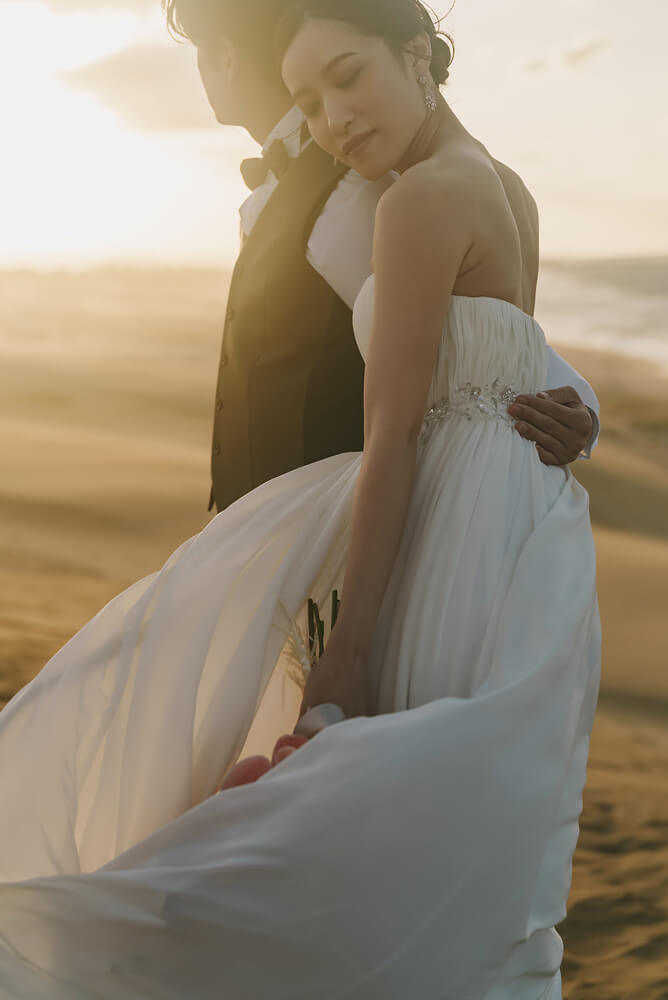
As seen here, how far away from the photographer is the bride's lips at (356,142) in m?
1.53

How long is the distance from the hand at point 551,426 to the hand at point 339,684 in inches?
17.7

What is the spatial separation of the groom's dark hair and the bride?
1.34 feet

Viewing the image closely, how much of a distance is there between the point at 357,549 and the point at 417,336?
0.31m

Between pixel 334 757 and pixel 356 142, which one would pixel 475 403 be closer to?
pixel 356 142

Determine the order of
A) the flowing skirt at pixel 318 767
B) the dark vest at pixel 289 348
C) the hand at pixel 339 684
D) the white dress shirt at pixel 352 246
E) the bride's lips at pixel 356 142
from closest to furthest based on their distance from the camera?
the flowing skirt at pixel 318 767 < the hand at pixel 339 684 < the bride's lips at pixel 356 142 < the white dress shirt at pixel 352 246 < the dark vest at pixel 289 348

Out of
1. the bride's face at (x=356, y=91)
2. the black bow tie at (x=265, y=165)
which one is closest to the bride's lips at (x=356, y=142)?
the bride's face at (x=356, y=91)

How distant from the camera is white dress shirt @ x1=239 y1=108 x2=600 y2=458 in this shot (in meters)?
1.74

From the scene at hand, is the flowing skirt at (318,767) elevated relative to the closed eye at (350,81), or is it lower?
lower

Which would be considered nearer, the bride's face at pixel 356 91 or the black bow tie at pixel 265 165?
the bride's face at pixel 356 91

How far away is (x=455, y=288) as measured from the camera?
4.96ft

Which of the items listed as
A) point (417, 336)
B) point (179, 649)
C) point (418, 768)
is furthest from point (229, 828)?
point (417, 336)

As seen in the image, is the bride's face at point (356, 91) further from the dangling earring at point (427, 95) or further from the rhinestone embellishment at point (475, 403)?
the rhinestone embellishment at point (475, 403)

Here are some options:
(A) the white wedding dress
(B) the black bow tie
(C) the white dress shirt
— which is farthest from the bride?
(B) the black bow tie

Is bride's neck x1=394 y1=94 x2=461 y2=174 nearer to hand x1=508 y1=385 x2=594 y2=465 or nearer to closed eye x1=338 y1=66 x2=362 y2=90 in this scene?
closed eye x1=338 y1=66 x2=362 y2=90
